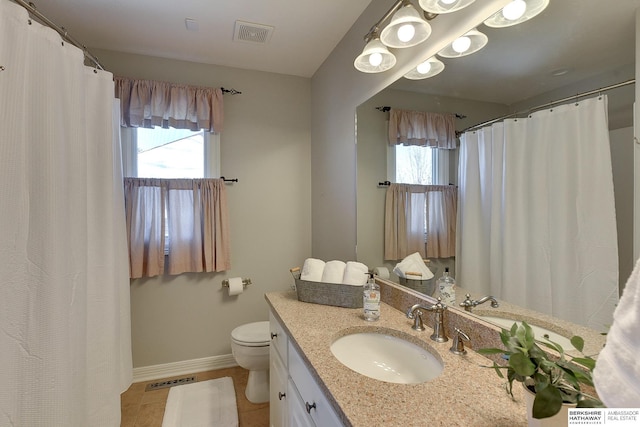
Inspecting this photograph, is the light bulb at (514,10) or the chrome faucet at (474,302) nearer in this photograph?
the light bulb at (514,10)

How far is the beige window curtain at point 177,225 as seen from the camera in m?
2.16

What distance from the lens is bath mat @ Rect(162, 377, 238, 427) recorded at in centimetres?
180

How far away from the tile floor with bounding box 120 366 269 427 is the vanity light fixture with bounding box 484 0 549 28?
2.33 meters

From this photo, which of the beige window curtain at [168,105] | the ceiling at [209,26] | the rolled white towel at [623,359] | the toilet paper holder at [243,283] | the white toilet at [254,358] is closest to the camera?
the rolled white towel at [623,359]

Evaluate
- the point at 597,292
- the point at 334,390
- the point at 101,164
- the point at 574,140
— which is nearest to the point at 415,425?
the point at 334,390

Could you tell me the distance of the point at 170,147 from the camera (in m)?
2.34

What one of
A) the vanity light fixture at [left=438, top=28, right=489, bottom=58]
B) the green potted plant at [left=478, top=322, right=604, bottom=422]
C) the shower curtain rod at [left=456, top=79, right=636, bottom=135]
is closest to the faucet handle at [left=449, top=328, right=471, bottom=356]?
the green potted plant at [left=478, top=322, right=604, bottom=422]

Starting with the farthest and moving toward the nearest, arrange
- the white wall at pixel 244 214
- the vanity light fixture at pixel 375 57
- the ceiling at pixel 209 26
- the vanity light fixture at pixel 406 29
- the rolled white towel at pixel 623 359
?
1. the white wall at pixel 244 214
2. the ceiling at pixel 209 26
3. the vanity light fixture at pixel 375 57
4. the vanity light fixture at pixel 406 29
5. the rolled white towel at pixel 623 359

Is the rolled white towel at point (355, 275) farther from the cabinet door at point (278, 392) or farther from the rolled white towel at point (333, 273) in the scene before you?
the cabinet door at point (278, 392)

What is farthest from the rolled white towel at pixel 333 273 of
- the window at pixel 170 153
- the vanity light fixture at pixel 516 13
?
the window at pixel 170 153

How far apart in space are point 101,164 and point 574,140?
6.50 ft

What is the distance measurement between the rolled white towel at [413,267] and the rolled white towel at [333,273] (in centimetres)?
30

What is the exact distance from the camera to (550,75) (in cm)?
88

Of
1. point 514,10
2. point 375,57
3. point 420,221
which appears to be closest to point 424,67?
point 375,57
